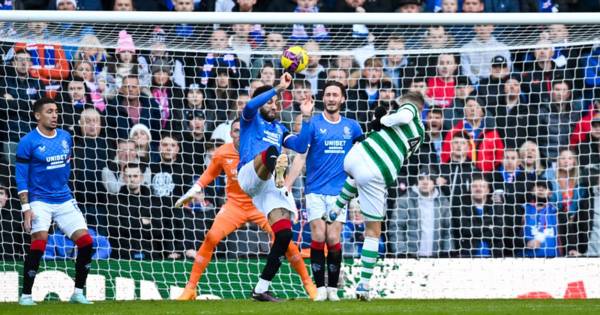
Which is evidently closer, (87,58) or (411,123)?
(411,123)

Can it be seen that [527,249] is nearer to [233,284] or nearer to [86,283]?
[233,284]

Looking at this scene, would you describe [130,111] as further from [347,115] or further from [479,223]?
[479,223]

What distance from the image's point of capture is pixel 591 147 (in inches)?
594

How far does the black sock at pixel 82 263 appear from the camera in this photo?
42.0 feet

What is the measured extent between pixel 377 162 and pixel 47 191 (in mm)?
3775

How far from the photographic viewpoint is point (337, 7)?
17125 mm

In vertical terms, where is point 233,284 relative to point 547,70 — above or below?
below

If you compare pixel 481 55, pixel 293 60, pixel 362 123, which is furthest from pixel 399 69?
pixel 293 60

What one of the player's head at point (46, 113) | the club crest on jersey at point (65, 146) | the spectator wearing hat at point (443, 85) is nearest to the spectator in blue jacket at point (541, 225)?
the spectator wearing hat at point (443, 85)

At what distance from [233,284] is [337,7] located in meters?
4.73

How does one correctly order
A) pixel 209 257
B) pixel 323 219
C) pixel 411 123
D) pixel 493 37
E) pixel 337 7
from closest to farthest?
1. pixel 411 123
2. pixel 323 219
3. pixel 209 257
4. pixel 493 37
5. pixel 337 7

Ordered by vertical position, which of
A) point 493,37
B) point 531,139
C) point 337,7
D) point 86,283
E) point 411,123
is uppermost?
point 337,7

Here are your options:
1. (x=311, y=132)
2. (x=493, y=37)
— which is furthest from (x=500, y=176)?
(x=311, y=132)

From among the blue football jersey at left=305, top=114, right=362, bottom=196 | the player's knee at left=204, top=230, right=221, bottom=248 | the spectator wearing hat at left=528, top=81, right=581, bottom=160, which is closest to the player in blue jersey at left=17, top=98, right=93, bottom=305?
the player's knee at left=204, top=230, right=221, bottom=248
